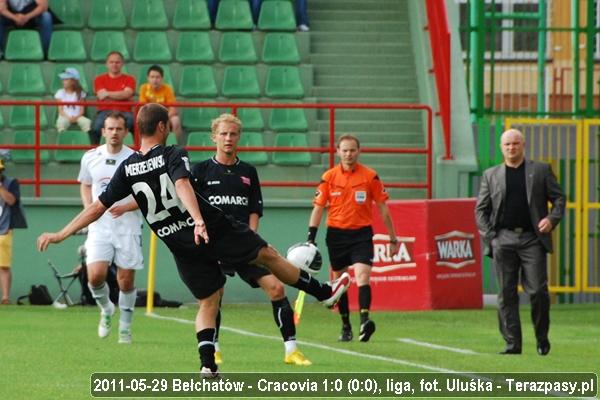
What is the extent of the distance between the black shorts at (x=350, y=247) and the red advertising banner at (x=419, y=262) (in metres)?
4.40

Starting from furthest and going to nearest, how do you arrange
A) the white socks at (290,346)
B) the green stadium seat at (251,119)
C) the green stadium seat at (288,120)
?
the green stadium seat at (288,120) < the green stadium seat at (251,119) < the white socks at (290,346)

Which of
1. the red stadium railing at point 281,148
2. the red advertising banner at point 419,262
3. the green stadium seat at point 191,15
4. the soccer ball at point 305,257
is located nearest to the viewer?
the soccer ball at point 305,257

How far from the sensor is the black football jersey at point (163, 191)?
1052 centimetres

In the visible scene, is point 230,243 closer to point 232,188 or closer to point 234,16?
point 232,188

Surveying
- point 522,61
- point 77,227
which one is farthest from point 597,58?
point 77,227

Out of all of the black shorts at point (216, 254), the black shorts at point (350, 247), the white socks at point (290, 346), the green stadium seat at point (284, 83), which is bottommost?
Answer: the white socks at point (290, 346)

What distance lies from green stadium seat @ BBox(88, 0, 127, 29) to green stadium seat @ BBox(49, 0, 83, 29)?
0.20 m

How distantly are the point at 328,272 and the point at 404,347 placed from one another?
6.83 metres

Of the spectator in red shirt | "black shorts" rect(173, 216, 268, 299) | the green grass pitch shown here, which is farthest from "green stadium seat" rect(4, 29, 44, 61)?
"black shorts" rect(173, 216, 268, 299)

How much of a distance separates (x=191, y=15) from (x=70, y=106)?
10.4 feet

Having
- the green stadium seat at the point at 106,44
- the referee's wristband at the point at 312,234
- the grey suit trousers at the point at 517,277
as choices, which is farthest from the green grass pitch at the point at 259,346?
the green stadium seat at the point at 106,44

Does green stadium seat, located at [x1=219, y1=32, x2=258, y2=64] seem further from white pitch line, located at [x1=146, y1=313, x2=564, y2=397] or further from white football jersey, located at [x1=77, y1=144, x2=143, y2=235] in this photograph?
white football jersey, located at [x1=77, y1=144, x2=143, y2=235]

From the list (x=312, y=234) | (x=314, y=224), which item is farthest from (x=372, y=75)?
(x=312, y=234)

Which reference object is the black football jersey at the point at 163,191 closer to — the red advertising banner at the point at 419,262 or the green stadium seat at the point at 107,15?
the red advertising banner at the point at 419,262
